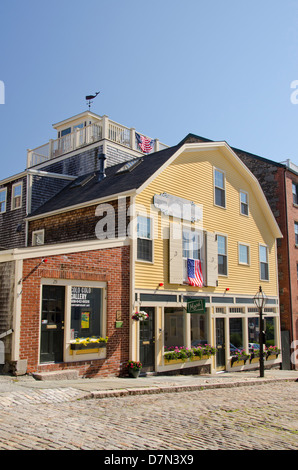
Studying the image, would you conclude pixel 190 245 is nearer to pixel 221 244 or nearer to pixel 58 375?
pixel 221 244

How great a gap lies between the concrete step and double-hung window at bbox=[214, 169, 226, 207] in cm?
1058

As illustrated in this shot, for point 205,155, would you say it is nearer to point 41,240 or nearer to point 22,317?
point 41,240

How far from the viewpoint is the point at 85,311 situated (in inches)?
523

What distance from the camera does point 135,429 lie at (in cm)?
696

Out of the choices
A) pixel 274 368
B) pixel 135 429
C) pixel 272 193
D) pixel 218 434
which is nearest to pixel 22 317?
pixel 135 429

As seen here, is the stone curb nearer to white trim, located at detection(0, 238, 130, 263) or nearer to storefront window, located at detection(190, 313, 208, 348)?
storefront window, located at detection(190, 313, 208, 348)

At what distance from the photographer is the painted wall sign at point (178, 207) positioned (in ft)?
54.3

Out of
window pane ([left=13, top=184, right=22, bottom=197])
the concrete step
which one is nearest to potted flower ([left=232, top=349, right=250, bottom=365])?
the concrete step

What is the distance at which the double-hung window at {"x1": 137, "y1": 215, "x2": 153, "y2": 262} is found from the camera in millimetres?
15616

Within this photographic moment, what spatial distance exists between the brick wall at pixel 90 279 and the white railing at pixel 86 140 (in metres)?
9.65

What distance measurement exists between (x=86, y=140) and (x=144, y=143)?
3322 mm

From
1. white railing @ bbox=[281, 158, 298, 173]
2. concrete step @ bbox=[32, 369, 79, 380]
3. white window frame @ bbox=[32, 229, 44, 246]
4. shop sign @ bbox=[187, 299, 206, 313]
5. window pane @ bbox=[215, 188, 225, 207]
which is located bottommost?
concrete step @ bbox=[32, 369, 79, 380]

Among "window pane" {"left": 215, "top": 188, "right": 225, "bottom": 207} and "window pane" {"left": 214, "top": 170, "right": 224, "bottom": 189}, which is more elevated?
"window pane" {"left": 214, "top": 170, "right": 224, "bottom": 189}
